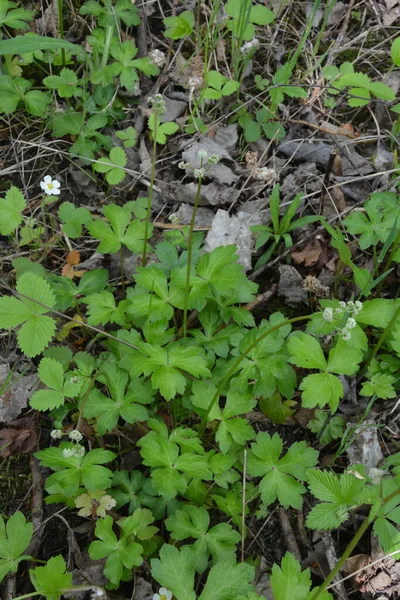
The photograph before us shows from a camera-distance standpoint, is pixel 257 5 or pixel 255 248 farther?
pixel 257 5

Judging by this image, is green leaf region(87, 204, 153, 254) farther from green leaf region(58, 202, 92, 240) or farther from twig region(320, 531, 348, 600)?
twig region(320, 531, 348, 600)

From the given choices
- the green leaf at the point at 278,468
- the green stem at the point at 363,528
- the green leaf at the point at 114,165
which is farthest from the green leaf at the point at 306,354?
the green leaf at the point at 114,165

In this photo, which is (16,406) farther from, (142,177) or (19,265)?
(142,177)

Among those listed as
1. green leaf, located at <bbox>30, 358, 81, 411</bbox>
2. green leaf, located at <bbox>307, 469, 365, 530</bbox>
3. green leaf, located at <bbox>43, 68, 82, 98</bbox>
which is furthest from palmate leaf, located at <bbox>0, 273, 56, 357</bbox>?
green leaf, located at <bbox>43, 68, 82, 98</bbox>

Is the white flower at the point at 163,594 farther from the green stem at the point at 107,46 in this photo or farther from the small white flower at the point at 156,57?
the small white flower at the point at 156,57

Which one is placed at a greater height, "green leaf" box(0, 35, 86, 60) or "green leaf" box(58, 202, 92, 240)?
"green leaf" box(0, 35, 86, 60)

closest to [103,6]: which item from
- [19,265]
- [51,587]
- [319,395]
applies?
[19,265]
